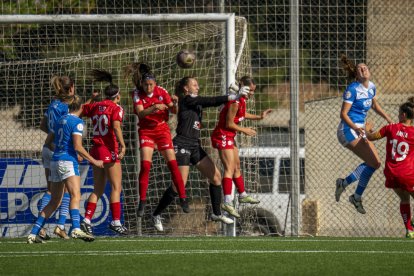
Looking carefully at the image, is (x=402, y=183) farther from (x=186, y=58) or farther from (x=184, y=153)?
(x=186, y=58)

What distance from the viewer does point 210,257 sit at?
32.6ft

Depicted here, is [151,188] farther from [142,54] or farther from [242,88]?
[242,88]

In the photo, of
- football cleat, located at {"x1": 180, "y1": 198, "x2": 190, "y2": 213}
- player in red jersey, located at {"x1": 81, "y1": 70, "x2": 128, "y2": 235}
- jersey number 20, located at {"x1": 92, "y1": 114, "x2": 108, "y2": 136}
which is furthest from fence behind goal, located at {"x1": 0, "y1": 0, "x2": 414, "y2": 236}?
jersey number 20, located at {"x1": 92, "y1": 114, "x2": 108, "y2": 136}

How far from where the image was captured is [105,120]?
42.0 ft

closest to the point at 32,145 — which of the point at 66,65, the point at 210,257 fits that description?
the point at 66,65

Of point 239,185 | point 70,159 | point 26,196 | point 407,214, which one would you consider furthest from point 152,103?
point 407,214

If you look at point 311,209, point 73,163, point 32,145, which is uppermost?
point 73,163

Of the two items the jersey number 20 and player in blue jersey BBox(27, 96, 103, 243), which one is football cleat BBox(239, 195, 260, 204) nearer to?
the jersey number 20

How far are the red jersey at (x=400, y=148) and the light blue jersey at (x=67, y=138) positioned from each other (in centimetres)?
423

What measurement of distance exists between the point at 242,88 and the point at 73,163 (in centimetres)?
277

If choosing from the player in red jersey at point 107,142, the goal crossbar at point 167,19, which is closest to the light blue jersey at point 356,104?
the goal crossbar at point 167,19

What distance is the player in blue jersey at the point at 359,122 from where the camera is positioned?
13547mm

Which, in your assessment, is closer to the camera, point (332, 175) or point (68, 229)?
point (68, 229)

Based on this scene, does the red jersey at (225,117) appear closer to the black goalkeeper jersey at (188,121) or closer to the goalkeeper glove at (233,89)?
the goalkeeper glove at (233,89)
